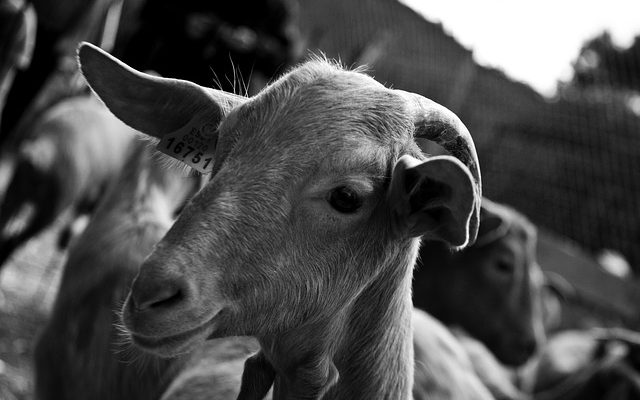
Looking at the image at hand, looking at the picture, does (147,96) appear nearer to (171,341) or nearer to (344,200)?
(344,200)

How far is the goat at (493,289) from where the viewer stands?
18.4 feet

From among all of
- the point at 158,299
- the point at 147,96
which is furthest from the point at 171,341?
the point at 147,96

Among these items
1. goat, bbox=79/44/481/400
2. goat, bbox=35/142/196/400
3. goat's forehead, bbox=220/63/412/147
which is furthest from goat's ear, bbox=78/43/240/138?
goat, bbox=35/142/196/400

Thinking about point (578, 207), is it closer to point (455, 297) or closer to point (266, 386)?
point (455, 297)

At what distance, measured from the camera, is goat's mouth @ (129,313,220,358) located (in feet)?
6.05

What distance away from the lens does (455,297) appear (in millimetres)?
5797

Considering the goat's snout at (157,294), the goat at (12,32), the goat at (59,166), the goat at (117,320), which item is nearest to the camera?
the goat's snout at (157,294)

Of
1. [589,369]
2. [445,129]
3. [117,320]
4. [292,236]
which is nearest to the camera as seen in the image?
[292,236]

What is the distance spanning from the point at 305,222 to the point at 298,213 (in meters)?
0.03

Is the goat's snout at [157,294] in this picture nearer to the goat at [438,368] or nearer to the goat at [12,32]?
the goat at [438,368]

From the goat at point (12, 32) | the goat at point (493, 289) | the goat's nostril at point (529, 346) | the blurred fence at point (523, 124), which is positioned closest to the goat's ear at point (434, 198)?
the goat at point (12, 32)

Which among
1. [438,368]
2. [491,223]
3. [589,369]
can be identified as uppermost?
[438,368]

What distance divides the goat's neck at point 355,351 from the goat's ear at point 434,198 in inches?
8.4

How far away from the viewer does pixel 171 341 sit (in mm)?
1851
